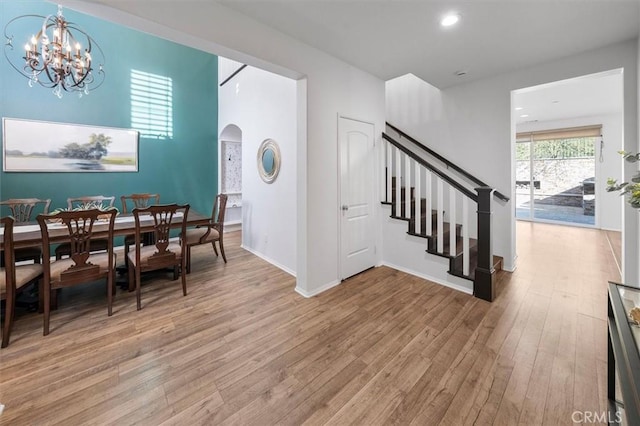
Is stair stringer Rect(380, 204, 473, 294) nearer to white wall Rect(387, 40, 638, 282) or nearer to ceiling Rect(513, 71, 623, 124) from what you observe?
white wall Rect(387, 40, 638, 282)

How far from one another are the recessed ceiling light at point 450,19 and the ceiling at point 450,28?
5cm

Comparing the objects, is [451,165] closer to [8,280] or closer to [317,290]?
[317,290]

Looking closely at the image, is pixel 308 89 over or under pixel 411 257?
over

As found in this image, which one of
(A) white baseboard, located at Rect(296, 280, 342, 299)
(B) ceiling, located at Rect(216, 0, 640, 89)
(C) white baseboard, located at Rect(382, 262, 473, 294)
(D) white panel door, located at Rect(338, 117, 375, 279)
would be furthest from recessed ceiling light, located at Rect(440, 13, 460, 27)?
(A) white baseboard, located at Rect(296, 280, 342, 299)

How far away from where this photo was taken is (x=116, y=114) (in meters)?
4.46

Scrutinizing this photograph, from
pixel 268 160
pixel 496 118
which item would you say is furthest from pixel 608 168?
pixel 268 160

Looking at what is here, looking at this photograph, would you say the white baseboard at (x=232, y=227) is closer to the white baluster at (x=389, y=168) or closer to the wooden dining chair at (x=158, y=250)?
the wooden dining chair at (x=158, y=250)

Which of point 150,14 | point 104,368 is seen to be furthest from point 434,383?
point 150,14

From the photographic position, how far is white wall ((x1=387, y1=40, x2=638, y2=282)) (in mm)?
2619

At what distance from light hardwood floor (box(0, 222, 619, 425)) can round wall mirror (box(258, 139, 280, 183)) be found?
68.3 inches

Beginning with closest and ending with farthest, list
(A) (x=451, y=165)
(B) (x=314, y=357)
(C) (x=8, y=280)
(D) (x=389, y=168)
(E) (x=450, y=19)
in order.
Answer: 1. (B) (x=314, y=357)
2. (C) (x=8, y=280)
3. (E) (x=450, y=19)
4. (D) (x=389, y=168)
5. (A) (x=451, y=165)

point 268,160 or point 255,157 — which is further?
point 255,157

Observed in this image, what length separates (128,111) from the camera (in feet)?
15.0

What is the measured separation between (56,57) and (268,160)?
8.54 ft
